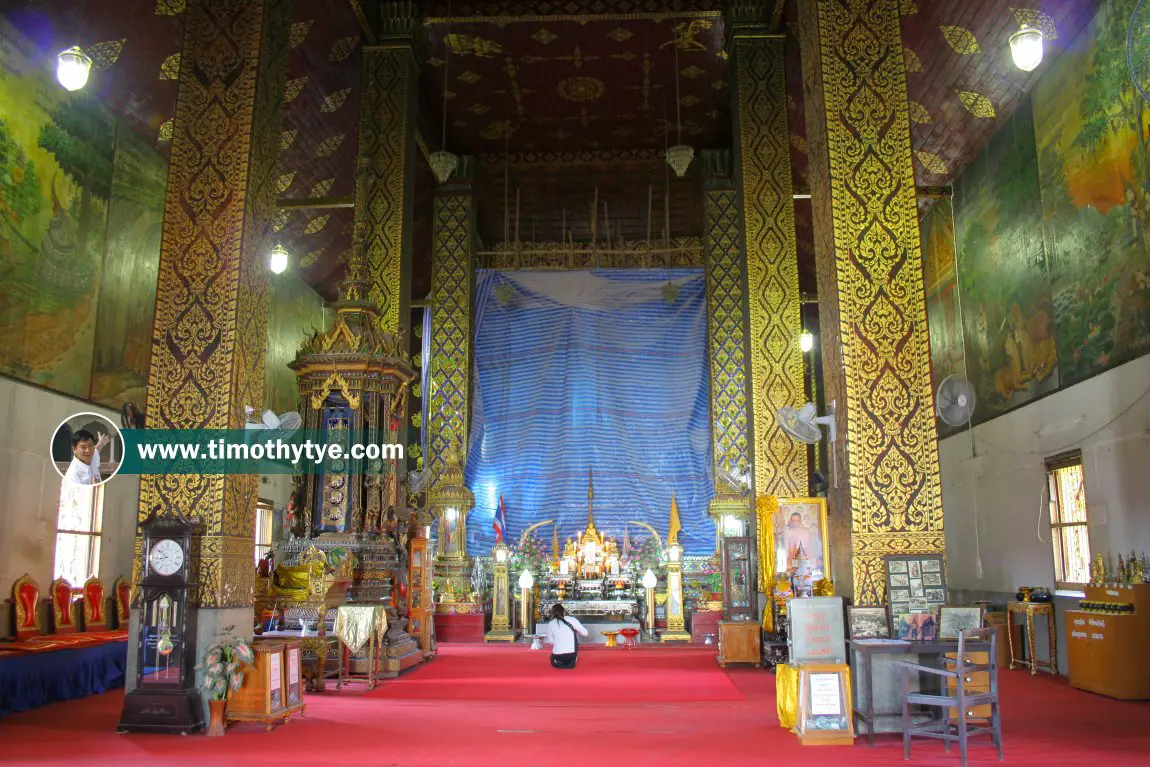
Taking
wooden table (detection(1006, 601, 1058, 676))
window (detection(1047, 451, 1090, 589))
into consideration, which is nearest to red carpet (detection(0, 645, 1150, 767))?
wooden table (detection(1006, 601, 1058, 676))

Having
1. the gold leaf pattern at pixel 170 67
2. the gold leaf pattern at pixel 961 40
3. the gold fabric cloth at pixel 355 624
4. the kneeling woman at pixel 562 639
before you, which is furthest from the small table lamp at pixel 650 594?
the gold leaf pattern at pixel 170 67

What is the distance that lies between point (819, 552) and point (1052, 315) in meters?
4.34

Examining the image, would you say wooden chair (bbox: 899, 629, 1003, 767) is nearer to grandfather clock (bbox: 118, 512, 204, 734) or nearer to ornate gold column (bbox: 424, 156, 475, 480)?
grandfather clock (bbox: 118, 512, 204, 734)

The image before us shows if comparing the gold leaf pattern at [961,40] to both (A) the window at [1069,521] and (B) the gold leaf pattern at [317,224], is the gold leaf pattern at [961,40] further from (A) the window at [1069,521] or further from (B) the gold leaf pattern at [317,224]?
(B) the gold leaf pattern at [317,224]

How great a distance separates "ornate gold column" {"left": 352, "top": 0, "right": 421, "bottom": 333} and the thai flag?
5350mm

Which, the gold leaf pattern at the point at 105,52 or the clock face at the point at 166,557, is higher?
the gold leaf pattern at the point at 105,52

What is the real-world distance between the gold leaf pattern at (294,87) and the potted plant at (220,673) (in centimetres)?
865

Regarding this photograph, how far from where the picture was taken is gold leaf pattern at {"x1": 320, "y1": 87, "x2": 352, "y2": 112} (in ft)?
45.2

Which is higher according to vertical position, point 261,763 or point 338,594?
point 338,594

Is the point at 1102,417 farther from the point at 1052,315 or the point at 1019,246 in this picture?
the point at 1019,246

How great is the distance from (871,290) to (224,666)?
557 cm

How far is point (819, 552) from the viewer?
10.6m

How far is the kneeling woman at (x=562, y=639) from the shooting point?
10.8 metres

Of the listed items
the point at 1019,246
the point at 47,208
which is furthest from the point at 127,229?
the point at 1019,246
